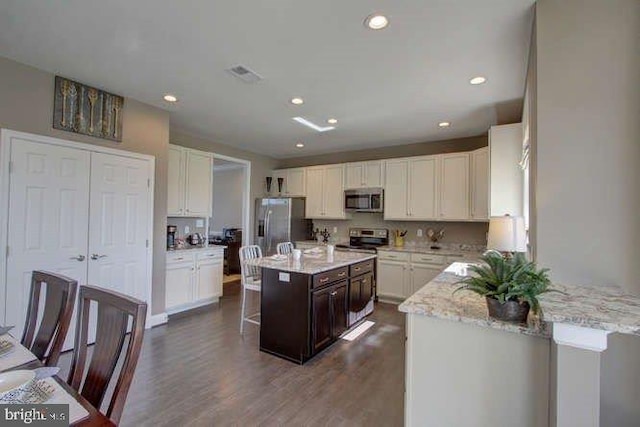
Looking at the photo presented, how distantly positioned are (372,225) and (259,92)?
343 cm

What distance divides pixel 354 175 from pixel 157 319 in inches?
153

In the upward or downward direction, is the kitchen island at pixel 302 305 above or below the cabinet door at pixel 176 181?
below

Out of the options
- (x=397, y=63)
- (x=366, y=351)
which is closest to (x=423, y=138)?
(x=397, y=63)

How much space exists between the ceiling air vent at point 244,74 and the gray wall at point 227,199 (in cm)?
513

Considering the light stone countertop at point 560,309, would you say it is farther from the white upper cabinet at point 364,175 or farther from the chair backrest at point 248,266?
the white upper cabinet at point 364,175

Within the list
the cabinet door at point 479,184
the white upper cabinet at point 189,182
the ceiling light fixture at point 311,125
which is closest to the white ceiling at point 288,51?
the ceiling light fixture at point 311,125

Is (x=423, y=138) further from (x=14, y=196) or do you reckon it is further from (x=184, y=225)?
(x=14, y=196)

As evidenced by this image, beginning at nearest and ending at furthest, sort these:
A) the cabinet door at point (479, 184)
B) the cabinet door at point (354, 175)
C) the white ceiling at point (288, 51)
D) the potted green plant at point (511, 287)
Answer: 1. the potted green plant at point (511, 287)
2. the white ceiling at point (288, 51)
3. the cabinet door at point (479, 184)
4. the cabinet door at point (354, 175)

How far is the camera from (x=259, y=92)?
3.27 m

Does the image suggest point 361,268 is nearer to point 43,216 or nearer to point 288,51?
point 288,51

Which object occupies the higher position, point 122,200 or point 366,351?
point 122,200

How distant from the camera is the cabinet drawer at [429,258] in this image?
456cm

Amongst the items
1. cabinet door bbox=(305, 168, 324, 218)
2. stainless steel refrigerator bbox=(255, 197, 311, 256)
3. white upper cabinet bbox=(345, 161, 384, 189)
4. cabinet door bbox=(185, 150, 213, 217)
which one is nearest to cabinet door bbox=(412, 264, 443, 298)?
white upper cabinet bbox=(345, 161, 384, 189)

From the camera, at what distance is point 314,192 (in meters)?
6.20
